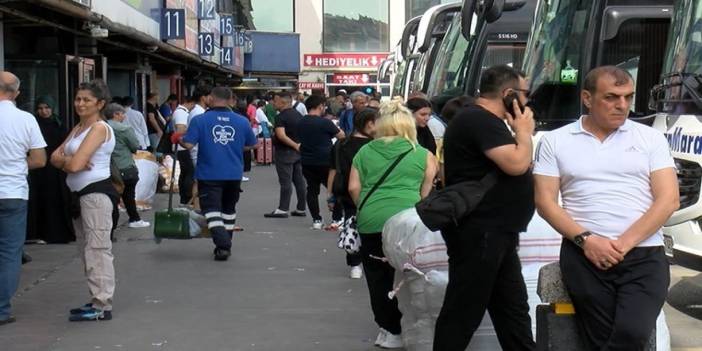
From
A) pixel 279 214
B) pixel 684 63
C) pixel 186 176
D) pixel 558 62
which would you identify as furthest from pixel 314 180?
pixel 684 63

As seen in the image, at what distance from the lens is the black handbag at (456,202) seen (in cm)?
563

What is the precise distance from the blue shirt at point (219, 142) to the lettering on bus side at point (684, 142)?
5093mm

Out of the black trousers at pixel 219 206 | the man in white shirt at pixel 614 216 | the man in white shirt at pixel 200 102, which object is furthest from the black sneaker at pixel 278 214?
the man in white shirt at pixel 614 216

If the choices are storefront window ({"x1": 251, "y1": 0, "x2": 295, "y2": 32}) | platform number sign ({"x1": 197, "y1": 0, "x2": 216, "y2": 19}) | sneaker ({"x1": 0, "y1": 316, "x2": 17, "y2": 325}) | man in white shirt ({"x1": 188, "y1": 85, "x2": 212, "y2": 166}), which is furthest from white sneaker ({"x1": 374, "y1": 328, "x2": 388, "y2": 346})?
storefront window ({"x1": 251, "y1": 0, "x2": 295, "y2": 32})

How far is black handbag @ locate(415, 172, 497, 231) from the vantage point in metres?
5.63

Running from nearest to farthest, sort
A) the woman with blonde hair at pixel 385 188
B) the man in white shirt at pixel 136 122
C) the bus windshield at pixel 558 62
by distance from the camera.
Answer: the woman with blonde hair at pixel 385 188 < the bus windshield at pixel 558 62 < the man in white shirt at pixel 136 122

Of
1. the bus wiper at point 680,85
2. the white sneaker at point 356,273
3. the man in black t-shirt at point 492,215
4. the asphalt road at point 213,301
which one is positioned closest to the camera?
the man in black t-shirt at point 492,215

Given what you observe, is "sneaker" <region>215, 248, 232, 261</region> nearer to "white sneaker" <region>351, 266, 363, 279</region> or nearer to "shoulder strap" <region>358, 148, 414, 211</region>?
"white sneaker" <region>351, 266, 363, 279</region>

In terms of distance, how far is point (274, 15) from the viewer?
62.8 meters

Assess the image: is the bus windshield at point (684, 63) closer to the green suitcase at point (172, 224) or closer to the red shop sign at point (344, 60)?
the green suitcase at point (172, 224)

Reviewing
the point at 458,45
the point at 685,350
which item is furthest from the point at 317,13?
Answer: the point at 685,350

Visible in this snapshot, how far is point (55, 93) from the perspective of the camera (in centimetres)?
1454

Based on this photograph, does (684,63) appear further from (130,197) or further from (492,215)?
(130,197)

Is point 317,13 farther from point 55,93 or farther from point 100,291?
point 100,291
